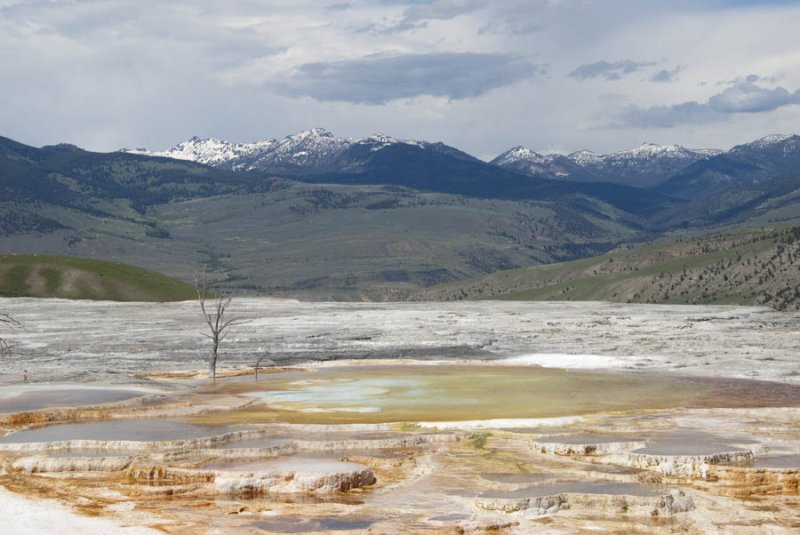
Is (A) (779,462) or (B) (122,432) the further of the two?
(B) (122,432)

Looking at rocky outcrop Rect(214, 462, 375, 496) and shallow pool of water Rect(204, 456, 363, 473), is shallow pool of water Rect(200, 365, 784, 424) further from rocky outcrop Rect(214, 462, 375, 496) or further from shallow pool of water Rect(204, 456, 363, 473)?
rocky outcrop Rect(214, 462, 375, 496)

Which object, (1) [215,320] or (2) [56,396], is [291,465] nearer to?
(2) [56,396]

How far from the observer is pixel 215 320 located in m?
110

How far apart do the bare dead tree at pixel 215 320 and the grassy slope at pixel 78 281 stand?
29.4 ft

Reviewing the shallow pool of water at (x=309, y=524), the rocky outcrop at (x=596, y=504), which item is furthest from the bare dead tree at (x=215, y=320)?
the rocky outcrop at (x=596, y=504)

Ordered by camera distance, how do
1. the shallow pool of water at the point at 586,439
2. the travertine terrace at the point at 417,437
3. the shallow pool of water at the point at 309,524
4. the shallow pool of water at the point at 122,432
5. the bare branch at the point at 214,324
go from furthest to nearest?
the bare branch at the point at 214,324 → the shallow pool of water at the point at 122,432 → the shallow pool of water at the point at 586,439 → the travertine terrace at the point at 417,437 → the shallow pool of water at the point at 309,524

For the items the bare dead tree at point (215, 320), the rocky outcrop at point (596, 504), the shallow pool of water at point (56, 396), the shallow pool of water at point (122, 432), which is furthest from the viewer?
the bare dead tree at point (215, 320)

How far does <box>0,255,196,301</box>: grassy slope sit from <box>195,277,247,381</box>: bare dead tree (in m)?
8.95

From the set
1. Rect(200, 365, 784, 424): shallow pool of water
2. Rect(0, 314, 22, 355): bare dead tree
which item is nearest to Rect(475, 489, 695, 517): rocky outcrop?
Rect(200, 365, 784, 424): shallow pool of water

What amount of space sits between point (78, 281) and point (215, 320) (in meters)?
63.6

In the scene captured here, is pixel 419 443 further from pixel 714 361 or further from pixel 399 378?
pixel 714 361

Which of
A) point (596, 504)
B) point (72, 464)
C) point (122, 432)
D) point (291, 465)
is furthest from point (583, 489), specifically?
point (122, 432)

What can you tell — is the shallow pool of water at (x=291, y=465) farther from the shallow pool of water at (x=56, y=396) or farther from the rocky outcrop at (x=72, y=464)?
the shallow pool of water at (x=56, y=396)

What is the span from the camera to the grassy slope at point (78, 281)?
16075 centimetres
